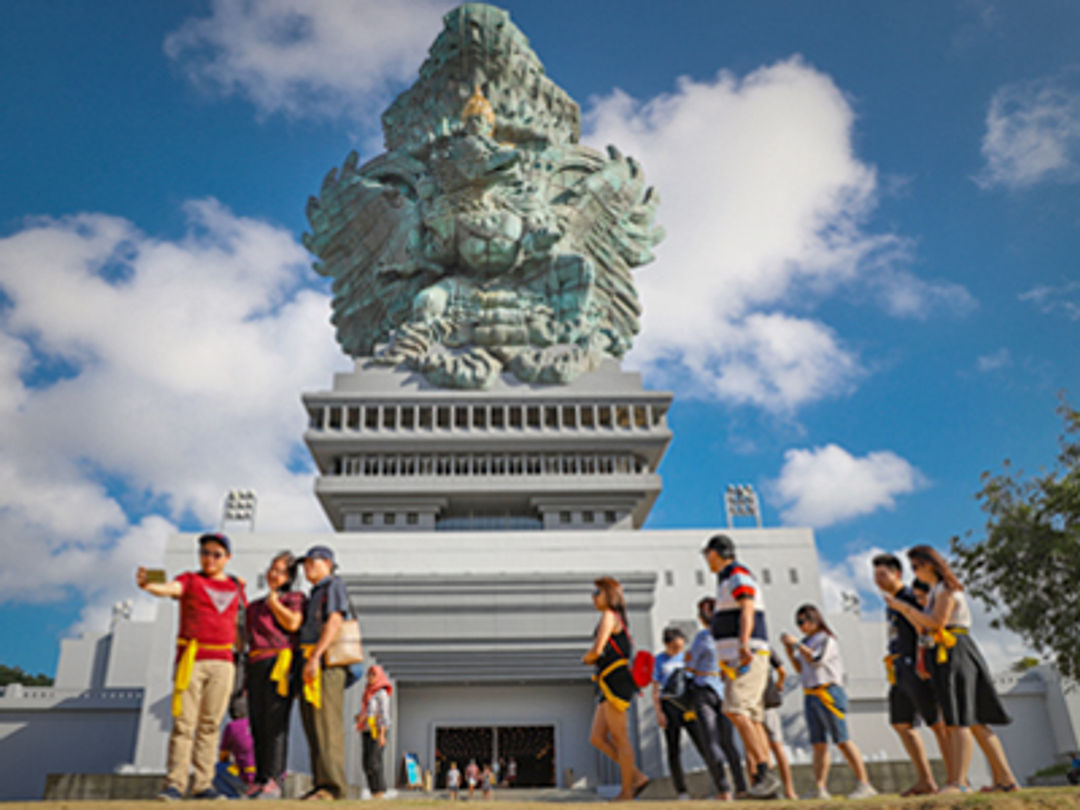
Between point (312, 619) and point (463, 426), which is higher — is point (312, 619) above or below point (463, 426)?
below

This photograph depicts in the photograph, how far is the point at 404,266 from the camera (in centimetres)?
3822

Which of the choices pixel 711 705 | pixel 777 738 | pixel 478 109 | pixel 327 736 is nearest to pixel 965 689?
pixel 711 705

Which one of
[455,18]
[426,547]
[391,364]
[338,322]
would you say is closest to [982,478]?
[426,547]

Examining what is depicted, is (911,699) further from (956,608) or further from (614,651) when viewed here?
(614,651)

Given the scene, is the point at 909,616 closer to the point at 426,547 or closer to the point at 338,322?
the point at 426,547

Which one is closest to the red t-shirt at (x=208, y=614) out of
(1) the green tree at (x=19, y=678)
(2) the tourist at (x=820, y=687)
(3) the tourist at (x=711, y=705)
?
(3) the tourist at (x=711, y=705)

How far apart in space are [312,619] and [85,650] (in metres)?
25.5

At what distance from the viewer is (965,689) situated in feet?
21.2

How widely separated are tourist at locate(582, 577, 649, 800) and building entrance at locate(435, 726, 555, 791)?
1540 centimetres

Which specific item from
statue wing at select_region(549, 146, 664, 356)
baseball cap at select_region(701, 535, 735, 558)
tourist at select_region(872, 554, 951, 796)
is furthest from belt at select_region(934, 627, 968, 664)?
statue wing at select_region(549, 146, 664, 356)

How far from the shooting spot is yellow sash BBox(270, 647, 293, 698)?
6.61 metres

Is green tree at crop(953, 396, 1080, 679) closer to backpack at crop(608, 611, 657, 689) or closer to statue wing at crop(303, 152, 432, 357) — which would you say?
backpack at crop(608, 611, 657, 689)

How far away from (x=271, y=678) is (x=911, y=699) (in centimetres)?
540

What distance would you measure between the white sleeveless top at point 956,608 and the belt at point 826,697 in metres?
1.72
